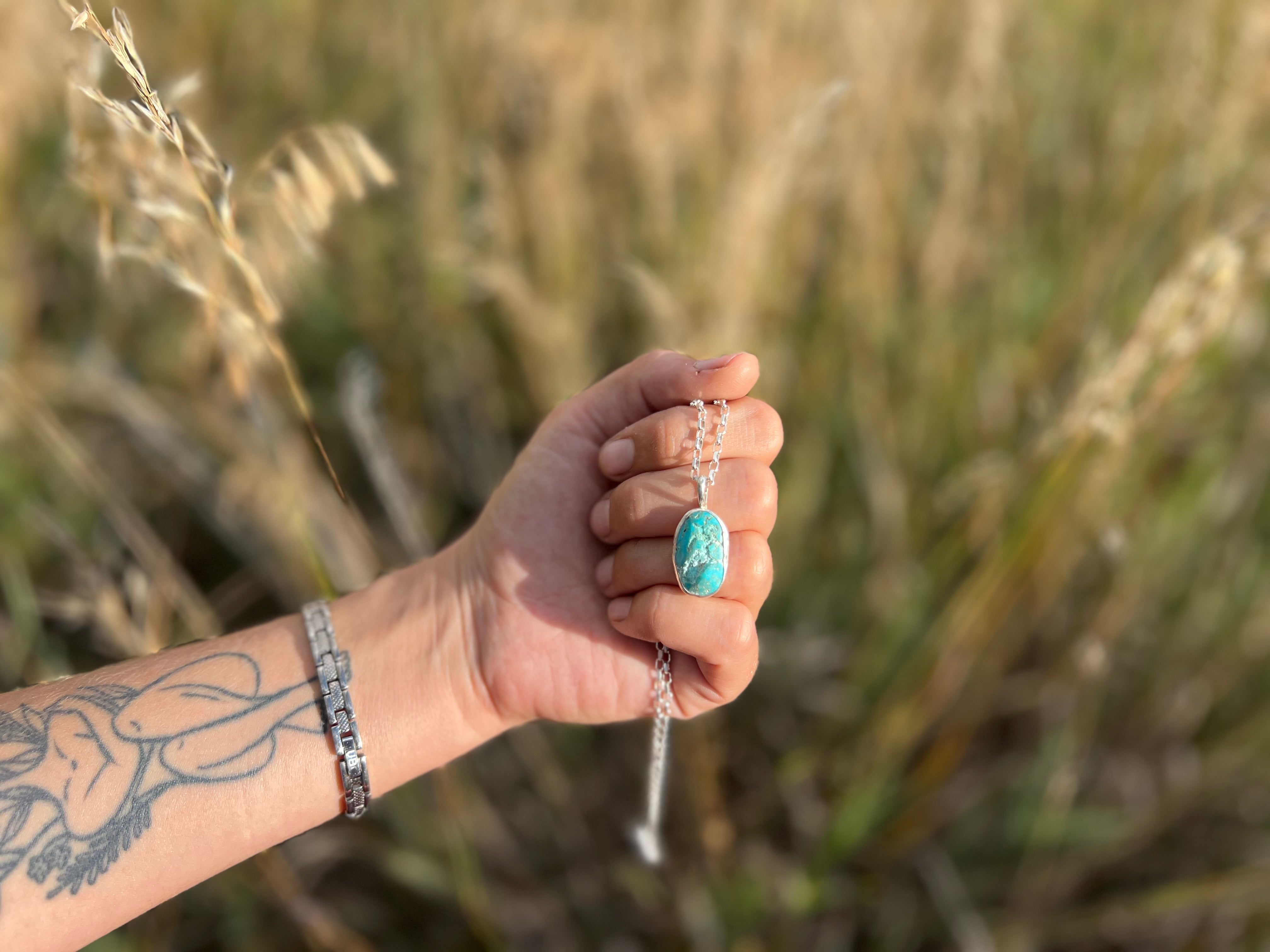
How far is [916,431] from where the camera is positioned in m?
1.38

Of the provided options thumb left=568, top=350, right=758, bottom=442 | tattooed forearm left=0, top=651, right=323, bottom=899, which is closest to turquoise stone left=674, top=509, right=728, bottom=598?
thumb left=568, top=350, right=758, bottom=442

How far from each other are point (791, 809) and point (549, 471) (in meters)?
0.70

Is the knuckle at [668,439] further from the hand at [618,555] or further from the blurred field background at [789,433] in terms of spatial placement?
the blurred field background at [789,433]

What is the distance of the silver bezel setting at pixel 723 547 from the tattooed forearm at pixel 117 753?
353 mm

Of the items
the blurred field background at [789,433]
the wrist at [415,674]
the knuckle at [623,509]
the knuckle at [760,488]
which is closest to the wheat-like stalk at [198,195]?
the blurred field background at [789,433]

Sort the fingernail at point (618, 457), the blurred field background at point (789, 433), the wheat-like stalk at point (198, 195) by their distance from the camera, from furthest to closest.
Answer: the blurred field background at point (789, 433) < the fingernail at point (618, 457) < the wheat-like stalk at point (198, 195)

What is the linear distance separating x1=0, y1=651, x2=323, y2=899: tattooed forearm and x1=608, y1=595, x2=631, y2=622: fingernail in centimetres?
28

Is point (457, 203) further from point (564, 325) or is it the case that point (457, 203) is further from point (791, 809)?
point (791, 809)

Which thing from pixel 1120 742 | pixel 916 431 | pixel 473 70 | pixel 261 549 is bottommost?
pixel 1120 742

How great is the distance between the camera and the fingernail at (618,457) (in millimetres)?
723

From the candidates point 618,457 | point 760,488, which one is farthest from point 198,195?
point 760,488

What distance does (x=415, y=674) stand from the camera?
2.56 ft

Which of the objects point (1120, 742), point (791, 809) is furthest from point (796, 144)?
point (1120, 742)

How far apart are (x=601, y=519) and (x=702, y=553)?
0.14 metres
